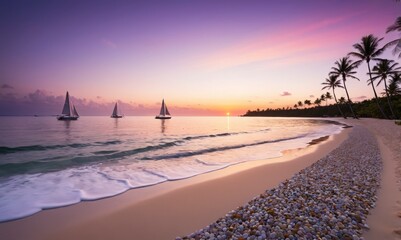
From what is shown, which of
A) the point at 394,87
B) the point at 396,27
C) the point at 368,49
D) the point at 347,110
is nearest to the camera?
the point at 396,27

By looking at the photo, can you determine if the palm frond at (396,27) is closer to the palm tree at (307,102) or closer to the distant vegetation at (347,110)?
the distant vegetation at (347,110)

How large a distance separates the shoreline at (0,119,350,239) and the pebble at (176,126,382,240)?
687 millimetres

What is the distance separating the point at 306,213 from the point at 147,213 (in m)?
3.72

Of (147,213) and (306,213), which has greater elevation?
(306,213)

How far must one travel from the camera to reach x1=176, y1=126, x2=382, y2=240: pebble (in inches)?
141

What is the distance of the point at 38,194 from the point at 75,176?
8.08ft

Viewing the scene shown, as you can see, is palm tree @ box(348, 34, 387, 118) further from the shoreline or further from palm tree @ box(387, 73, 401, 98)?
the shoreline

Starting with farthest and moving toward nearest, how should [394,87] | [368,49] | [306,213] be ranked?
[394,87]
[368,49]
[306,213]

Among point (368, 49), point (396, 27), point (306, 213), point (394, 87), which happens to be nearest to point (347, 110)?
point (394, 87)

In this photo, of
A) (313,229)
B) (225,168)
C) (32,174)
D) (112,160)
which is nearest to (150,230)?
(313,229)

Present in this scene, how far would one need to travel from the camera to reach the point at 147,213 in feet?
16.8

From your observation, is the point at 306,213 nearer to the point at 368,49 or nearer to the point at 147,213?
the point at 147,213

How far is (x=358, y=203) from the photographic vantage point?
4758mm

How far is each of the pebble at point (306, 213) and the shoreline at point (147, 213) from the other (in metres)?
0.69
